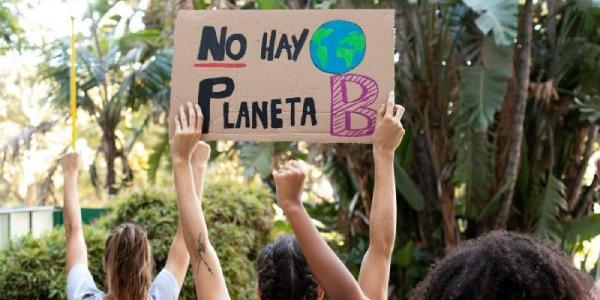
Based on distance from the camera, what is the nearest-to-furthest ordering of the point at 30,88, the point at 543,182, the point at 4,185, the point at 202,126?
the point at 202,126, the point at 543,182, the point at 30,88, the point at 4,185

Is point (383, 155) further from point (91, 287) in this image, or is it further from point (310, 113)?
point (91, 287)

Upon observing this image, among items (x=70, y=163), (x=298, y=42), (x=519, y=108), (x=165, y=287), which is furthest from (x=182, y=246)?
(x=519, y=108)


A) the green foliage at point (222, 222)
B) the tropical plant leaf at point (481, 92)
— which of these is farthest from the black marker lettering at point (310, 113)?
the tropical plant leaf at point (481, 92)

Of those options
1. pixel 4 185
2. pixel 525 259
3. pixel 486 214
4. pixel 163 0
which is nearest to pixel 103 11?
pixel 163 0

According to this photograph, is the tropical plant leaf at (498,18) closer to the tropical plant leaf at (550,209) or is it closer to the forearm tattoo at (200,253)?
the tropical plant leaf at (550,209)

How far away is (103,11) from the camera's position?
13.2 metres

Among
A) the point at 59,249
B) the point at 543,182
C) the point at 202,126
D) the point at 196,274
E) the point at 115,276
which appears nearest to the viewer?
the point at 196,274

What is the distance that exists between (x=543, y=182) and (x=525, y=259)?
9.42 metres

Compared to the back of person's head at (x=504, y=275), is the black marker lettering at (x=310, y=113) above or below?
above

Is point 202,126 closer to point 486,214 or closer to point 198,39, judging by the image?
point 198,39

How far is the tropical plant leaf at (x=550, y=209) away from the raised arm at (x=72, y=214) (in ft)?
22.6

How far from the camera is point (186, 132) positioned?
2.82m

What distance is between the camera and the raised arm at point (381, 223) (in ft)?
8.24

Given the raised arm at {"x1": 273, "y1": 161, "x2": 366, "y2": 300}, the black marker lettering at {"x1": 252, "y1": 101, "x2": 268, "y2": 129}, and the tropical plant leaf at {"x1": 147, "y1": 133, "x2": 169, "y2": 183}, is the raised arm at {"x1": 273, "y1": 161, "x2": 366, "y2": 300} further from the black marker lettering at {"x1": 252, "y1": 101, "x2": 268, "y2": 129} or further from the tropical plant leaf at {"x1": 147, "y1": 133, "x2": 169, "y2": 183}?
the tropical plant leaf at {"x1": 147, "y1": 133, "x2": 169, "y2": 183}
